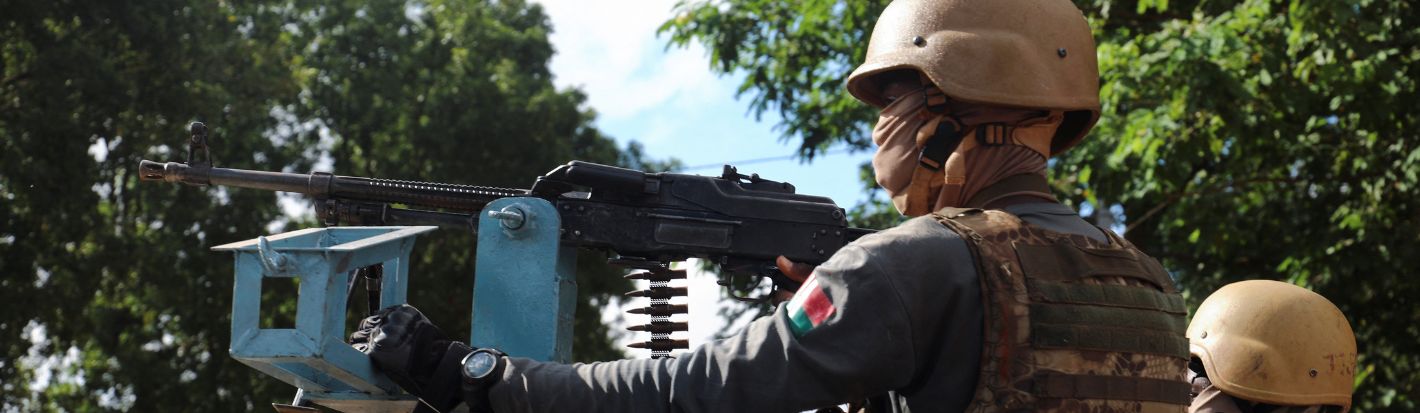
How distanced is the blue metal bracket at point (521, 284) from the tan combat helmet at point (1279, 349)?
6.98 ft

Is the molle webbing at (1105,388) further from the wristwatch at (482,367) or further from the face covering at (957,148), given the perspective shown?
the wristwatch at (482,367)

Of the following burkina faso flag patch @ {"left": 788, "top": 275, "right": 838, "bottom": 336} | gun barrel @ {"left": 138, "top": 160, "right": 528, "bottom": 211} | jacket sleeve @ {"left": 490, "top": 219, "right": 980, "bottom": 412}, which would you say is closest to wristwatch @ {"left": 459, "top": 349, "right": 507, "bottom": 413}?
jacket sleeve @ {"left": 490, "top": 219, "right": 980, "bottom": 412}

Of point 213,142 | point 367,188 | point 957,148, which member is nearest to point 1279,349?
point 957,148

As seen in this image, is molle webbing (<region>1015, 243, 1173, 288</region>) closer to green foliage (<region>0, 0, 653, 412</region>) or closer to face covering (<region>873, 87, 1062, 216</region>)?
face covering (<region>873, 87, 1062, 216</region>)

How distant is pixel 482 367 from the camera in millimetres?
3297

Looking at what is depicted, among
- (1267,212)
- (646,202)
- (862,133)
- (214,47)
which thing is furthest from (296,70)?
(646,202)

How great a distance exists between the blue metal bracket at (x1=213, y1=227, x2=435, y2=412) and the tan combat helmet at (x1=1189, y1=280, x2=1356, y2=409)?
259cm

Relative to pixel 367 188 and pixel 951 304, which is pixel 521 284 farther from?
pixel 951 304

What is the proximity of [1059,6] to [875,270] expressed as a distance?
0.98m

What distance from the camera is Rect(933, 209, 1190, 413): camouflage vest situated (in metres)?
3.09

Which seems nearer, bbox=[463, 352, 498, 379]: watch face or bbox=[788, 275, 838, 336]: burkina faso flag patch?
bbox=[788, 275, 838, 336]: burkina faso flag patch

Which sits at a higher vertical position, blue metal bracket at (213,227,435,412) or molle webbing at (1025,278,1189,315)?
molle webbing at (1025,278,1189,315)

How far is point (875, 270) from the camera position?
10.0 ft

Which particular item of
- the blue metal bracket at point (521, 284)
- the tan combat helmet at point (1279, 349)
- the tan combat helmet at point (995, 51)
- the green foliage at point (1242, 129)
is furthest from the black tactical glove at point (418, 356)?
the green foliage at point (1242, 129)
